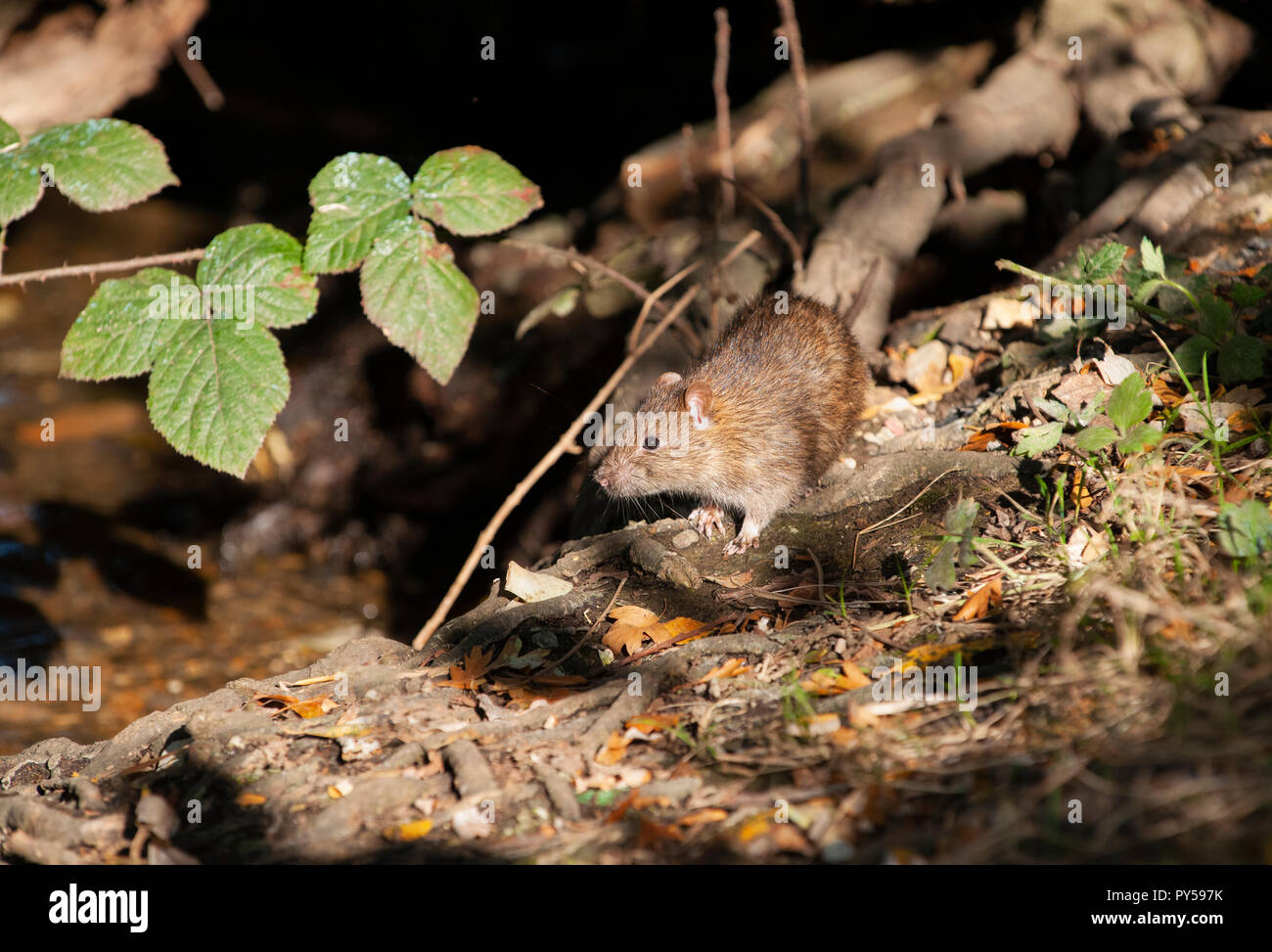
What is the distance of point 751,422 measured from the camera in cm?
460

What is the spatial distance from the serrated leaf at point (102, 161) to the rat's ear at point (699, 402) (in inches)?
92.3

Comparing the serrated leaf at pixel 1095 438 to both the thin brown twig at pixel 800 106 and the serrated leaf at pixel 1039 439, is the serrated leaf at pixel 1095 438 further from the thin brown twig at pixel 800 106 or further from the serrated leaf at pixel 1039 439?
the thin brown twig at pixel 800 106

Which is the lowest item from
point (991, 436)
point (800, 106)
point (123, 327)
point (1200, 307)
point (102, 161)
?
point (991, 436)

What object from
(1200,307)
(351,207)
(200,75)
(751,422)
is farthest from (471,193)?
(200,75)

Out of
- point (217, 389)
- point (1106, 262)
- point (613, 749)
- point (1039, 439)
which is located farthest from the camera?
point (1106, 262)

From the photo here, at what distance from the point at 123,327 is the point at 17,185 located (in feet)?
1.90

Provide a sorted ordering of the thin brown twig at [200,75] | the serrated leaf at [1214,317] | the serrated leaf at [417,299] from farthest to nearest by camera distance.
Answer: the thin brown twig at [200,75] < the serrated leaf at [1214,317] < the serrated leaf at [417,299]

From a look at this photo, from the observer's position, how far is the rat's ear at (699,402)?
4.46m

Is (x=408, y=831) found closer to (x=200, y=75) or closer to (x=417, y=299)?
(x=417, y=299)

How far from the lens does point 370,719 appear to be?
3.16 m

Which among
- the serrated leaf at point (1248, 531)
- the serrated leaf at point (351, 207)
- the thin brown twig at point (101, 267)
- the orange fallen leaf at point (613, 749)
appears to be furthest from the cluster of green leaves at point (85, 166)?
the serrated leaf at point (1248, 531)

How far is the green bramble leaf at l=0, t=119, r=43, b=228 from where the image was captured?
302 cm

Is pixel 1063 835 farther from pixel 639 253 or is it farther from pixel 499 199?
pixel 639 253

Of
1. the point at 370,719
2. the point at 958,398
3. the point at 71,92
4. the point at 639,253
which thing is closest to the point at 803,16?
the point at 639,253
